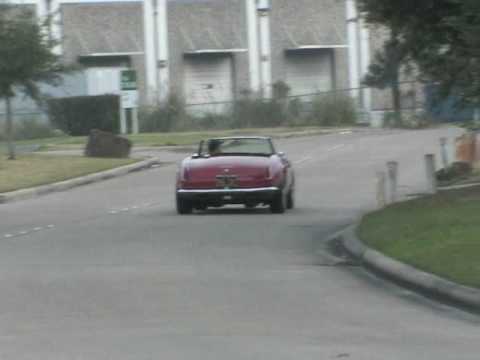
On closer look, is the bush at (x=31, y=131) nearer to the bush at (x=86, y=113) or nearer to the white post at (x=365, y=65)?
the bush at (x=86, y=113)

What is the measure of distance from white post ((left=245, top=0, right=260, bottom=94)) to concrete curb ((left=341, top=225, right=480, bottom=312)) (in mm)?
52208

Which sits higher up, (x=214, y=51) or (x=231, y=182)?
(x=214, y=51)

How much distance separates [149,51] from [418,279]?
5630 cm

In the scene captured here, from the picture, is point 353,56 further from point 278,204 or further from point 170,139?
point 278,204

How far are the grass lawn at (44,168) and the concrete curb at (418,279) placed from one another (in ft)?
51.2

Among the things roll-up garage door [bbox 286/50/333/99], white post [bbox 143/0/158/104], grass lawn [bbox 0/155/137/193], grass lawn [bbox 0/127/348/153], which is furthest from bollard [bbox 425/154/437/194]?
roll-up garage door [bbox 286/50/333/99]

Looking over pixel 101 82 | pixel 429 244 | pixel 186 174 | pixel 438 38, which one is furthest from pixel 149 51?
pixel 429 244

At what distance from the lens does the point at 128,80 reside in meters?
51.5

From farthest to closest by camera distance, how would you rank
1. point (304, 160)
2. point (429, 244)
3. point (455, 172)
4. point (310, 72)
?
point (310, 72) < point (304, 160) < point (455, 172) < point (429, 244)

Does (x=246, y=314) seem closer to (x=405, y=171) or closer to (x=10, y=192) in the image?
(x=10, y=192)

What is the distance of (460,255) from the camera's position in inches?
543

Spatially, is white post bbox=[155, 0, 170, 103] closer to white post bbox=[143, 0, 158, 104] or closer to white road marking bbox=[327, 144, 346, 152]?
white post bbox=[143, 0, 158, 104]

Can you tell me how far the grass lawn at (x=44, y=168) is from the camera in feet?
106

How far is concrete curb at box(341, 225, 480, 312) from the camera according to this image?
11984 millimetres
